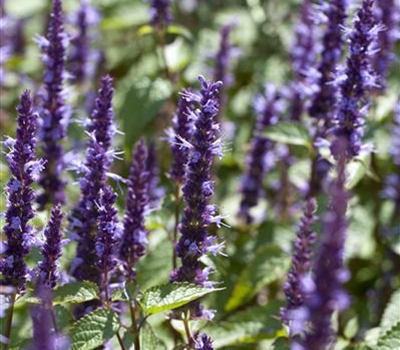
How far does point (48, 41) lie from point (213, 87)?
58.0 inches

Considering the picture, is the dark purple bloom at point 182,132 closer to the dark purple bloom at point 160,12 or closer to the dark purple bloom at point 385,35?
the dark purple bloom at point 160,12

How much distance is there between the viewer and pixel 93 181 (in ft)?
11.3

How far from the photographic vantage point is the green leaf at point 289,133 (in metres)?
4.65

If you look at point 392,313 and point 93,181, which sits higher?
point 93,181

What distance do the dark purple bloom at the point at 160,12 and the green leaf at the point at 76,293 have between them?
2311 mm

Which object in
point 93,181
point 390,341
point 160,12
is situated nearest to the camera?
point 93,181

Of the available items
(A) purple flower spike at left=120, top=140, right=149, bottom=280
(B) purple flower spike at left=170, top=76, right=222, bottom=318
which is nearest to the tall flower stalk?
(A) purple flower spike at left=120, top=140, right=149, bottom=280

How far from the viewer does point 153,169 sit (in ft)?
15.1

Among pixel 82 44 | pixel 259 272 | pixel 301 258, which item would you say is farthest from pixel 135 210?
pixel 82 44

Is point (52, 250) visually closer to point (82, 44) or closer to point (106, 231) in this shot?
point (106, 231)

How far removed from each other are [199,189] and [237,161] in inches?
121

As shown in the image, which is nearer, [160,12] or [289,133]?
[289,133]

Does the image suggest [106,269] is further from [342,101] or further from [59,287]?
[342,101]

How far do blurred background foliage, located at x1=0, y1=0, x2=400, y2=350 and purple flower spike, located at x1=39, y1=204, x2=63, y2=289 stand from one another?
772 millimetres
